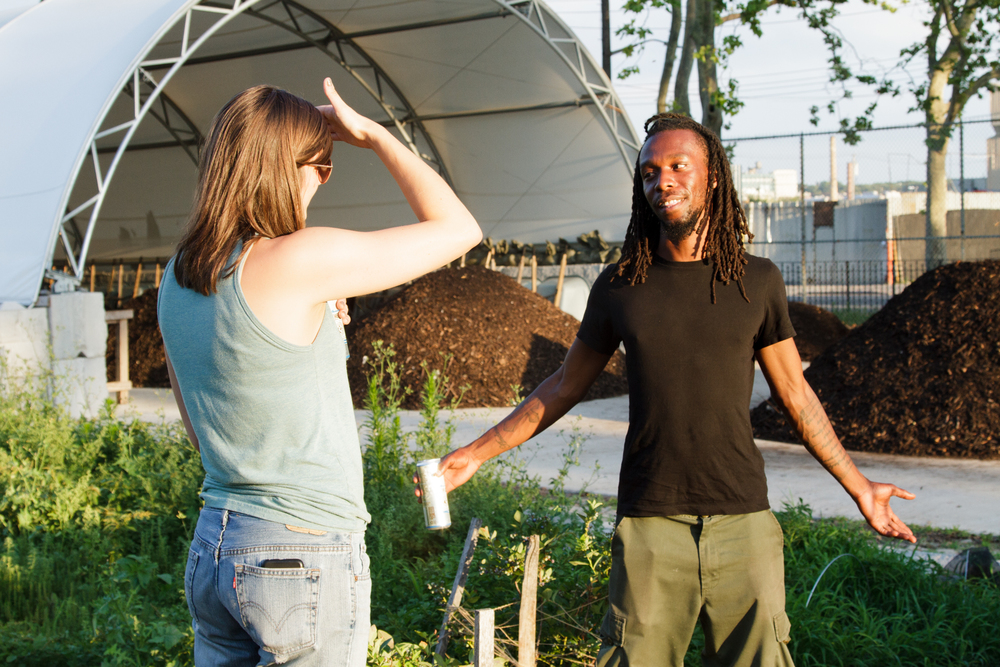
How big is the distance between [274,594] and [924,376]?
652 centimetres

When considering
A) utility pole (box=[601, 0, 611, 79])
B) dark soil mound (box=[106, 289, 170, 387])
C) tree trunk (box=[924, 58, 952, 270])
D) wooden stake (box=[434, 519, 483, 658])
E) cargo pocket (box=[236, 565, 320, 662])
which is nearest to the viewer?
cargo pocket (box=[236, 565, 320, 662])

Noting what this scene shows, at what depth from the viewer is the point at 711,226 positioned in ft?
8.21

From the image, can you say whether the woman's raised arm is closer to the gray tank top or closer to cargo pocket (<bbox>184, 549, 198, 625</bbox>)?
the gray tank top

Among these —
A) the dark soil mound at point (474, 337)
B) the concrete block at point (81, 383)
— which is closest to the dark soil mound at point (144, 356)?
the dark soil mound at point (474, 337)

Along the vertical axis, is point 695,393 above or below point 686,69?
below

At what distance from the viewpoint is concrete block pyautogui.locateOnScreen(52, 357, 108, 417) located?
317 inches

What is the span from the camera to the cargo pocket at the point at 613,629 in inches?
90.2

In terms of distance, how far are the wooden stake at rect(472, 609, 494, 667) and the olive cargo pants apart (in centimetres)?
31

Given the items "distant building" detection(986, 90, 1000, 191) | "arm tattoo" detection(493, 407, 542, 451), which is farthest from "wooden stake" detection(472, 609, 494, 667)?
"distant building" detection(986, 90, 1000, 191)

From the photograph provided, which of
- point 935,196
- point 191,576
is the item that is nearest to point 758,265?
point 191,576

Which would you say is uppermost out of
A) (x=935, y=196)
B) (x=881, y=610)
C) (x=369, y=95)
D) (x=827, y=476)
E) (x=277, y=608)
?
(x=369, y=95)

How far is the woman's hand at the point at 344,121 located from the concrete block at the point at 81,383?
6880mm

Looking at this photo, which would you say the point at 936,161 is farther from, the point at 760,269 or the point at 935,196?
the point at 760,269

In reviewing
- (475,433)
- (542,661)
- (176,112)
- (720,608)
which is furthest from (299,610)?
(176,112)
